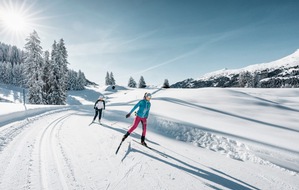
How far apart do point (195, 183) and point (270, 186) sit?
6.27 feet

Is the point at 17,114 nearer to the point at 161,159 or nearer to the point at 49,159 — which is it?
the point at 49,159

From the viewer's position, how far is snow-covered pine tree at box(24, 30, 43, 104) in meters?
33.8

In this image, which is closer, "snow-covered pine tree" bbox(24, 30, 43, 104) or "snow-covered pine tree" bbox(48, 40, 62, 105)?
"snow-covered pine tree" bbox(24, 30, 43, 104)

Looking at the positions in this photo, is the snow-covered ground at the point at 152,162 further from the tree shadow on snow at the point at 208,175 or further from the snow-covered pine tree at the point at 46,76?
the snow-covered pine tree at the point at 46,76

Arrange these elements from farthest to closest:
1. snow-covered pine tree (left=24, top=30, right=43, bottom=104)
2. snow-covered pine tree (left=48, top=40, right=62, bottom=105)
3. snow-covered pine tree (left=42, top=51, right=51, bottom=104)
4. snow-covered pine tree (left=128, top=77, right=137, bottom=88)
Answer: snow-covered pine tree (left=128, top=77, right=137, bottom=88) < snow-covered pine tree (left=48, top=40, right=62, bottom=105) < snow-covered pine tree (left=42, top=51, right=51, bottom=104) < snow-covered pine tree (left=24, top=30, right=43, bottom=104)

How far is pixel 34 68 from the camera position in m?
34.1

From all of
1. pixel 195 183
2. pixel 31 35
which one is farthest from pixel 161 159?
pixel 31 35

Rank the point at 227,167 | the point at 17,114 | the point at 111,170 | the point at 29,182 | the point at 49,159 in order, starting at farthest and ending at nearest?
the point at 17,114
the point at 227,167
the point at 49,159
the point at 111,170
the point at 29,182

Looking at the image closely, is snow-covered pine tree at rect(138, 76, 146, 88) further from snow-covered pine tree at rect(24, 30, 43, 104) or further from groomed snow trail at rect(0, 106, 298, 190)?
groomed snow trail at rect(0, 106, 298, 190)

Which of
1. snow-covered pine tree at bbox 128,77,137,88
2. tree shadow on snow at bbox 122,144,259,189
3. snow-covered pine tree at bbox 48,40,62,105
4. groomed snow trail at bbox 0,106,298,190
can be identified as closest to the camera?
groomed snow trail at bbox 0,106,298,190

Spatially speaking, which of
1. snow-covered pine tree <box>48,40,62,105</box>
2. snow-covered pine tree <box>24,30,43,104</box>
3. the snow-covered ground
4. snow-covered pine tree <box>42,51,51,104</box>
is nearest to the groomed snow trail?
the snow-covered ground

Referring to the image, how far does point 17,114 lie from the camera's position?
45.3ft

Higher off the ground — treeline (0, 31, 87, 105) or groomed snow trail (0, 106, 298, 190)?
treeline (0, 31, 87, 105)

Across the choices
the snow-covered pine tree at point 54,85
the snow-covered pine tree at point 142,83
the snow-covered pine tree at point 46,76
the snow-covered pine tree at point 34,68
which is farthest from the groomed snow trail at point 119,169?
the snow-covered pine tree at point 142,83
